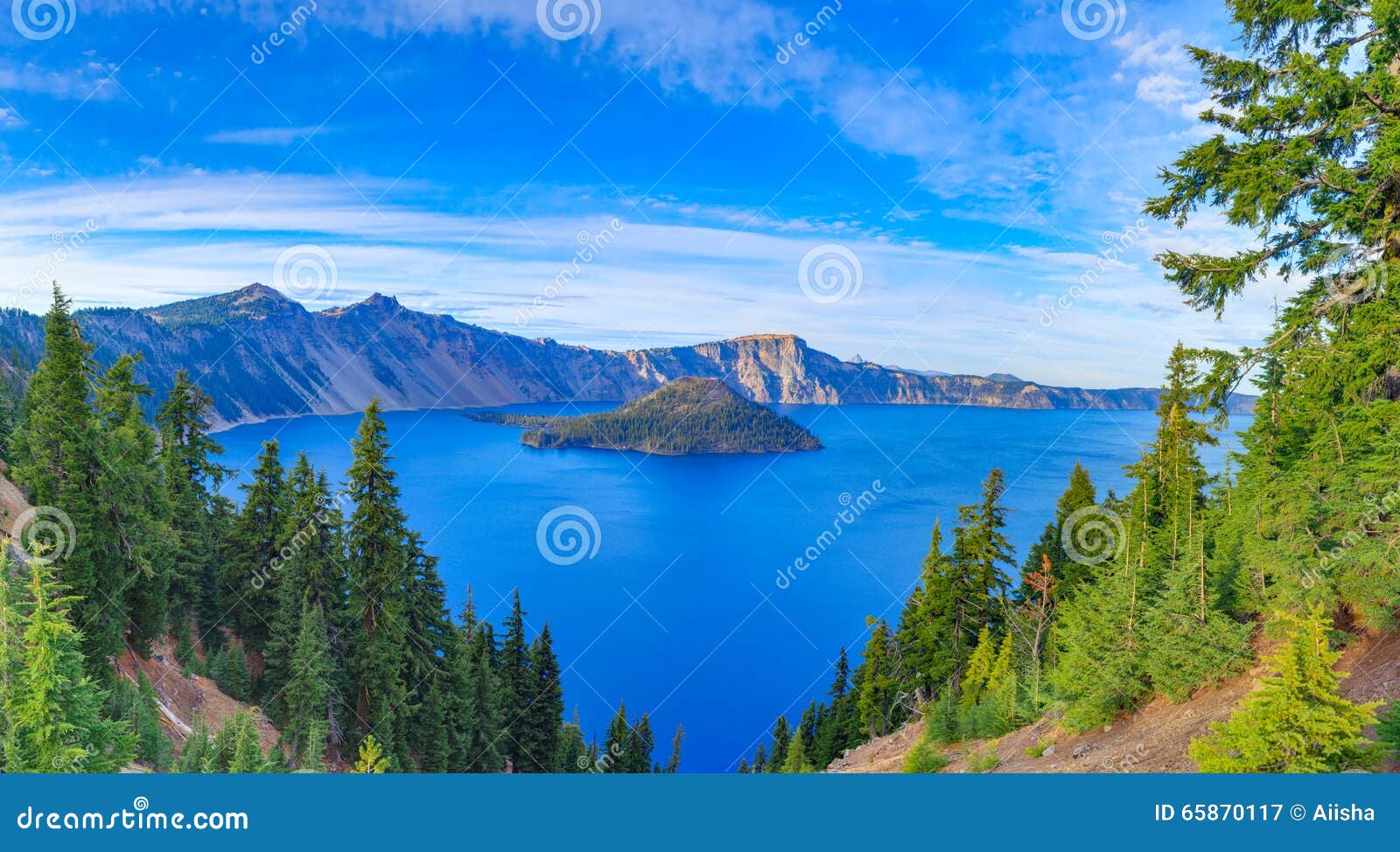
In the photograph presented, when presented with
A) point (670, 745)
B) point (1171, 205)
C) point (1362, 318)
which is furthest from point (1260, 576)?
point (670, 745)

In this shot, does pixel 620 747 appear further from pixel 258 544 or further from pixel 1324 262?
pixel 1324 262

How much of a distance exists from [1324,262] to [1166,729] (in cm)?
731

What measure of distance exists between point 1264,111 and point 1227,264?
2171mm

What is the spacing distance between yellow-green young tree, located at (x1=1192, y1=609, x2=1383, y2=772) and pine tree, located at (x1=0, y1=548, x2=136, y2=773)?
13546 mm

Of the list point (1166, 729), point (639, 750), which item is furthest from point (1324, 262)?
point (639, 750)

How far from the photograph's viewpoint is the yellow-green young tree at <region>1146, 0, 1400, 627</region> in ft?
31.0

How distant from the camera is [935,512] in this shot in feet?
379

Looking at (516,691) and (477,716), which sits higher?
(516,691)

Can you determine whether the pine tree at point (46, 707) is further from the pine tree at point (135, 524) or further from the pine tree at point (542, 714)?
the pine tree at point (542, 714)

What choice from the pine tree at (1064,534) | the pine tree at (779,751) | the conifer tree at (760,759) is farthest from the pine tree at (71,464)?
the conifer tree at (760,759)

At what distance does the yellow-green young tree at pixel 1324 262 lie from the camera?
9438 millimetres

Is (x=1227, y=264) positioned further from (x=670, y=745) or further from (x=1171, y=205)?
Answer: (x=670, y=745)

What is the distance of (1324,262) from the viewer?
33.5 ft

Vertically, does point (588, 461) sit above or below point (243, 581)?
above
